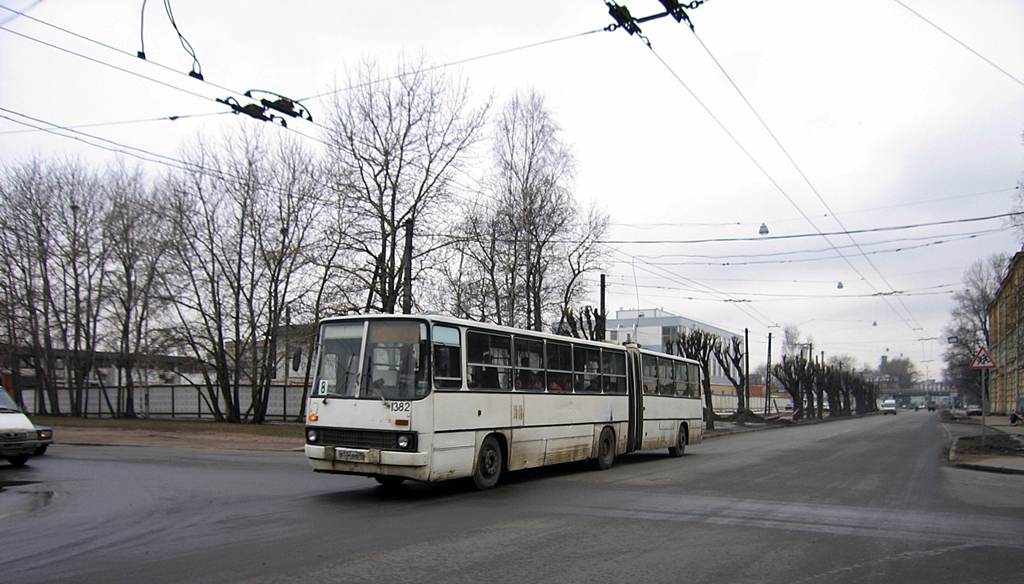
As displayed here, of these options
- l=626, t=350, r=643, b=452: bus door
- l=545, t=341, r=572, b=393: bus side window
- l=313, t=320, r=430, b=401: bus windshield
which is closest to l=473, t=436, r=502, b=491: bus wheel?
l=313, t=320, r=430, b=401: bus windshield

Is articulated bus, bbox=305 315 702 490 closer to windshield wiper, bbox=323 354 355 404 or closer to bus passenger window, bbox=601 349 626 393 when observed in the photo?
windshield wiper, bbox=323 354 355 404

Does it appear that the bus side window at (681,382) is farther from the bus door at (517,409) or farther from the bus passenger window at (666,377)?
the bus door at (517,409)

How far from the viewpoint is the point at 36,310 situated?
42.2 m

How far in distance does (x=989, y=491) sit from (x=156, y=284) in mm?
37008

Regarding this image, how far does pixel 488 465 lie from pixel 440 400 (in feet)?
6.77

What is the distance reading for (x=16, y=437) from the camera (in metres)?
16.7

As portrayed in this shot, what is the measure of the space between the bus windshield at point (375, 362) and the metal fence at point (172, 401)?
31165 millimetres

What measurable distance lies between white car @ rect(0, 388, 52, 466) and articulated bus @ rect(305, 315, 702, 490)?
27.9 feet

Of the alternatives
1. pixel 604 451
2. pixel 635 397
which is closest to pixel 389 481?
pixel 604 451

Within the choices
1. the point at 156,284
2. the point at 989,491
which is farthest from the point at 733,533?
the point at 156,284

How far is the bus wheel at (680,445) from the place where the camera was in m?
21.8

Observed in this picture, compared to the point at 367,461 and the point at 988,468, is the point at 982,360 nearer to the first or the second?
the point at 988,468

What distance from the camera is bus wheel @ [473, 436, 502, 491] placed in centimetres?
1296

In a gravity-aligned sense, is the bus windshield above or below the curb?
above
